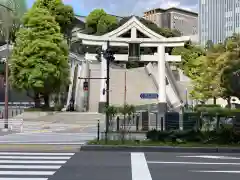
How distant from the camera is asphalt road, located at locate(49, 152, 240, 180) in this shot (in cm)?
1020

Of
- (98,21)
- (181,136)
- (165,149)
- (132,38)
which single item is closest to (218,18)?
(98,21)

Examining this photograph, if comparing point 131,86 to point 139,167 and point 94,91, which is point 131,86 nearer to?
point 94,91

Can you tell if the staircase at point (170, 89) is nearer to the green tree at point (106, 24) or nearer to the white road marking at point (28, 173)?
the green tree at point (106, 24)

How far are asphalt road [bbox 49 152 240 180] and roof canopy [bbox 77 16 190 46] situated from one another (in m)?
45.6

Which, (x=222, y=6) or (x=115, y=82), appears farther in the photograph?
(x=222, y=6)

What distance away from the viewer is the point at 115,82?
221 ft

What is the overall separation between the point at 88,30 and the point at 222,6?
3765cm

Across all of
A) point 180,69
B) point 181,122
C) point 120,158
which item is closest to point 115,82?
point 180,69

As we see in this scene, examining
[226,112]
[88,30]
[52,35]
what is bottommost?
[226,112]

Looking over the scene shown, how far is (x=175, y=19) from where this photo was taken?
168 metres

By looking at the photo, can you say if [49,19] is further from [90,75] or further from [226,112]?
[226,112]

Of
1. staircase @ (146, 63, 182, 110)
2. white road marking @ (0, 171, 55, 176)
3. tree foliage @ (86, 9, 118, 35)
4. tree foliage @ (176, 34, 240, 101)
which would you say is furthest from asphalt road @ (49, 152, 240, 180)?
tree foliage @ (86, 9, 118, 35)

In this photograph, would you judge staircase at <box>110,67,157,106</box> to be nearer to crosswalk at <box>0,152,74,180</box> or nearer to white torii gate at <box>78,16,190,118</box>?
white torii gate at <box>78,16,190,118</box>

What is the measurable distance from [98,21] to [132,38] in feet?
133
